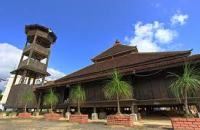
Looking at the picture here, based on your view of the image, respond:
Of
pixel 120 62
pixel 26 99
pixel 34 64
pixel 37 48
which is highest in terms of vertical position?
pixel 37 48

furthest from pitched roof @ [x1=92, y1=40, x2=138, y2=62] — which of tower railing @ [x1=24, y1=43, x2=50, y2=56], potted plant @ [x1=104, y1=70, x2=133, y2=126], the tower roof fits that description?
potted plant @ [x1=104, y1=70, x2=133, y2=126]

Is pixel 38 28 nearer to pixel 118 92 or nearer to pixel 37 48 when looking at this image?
pixel 37 48

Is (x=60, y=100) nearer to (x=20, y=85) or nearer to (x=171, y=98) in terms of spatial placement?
(x=20, y=85)

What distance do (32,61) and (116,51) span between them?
39.6 ft

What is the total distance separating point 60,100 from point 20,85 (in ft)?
24.5

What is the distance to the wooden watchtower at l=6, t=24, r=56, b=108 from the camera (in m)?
23.4

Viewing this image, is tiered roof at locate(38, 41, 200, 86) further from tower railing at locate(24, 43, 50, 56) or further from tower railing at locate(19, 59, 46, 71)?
tower railing at locate(24, 43, 50, 56)

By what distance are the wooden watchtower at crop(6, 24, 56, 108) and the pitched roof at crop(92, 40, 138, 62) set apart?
8.36 m

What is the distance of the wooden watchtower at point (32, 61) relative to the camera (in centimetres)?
2341

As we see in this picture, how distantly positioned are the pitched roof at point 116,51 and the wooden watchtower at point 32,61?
8357 millimetres

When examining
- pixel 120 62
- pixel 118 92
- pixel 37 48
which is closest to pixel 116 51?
pixel 120 62

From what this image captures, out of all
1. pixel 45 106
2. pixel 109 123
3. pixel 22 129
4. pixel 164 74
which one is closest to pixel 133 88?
pixel 164 74

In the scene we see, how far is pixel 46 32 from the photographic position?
27062 millimetres

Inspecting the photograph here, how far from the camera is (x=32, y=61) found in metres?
25.1
